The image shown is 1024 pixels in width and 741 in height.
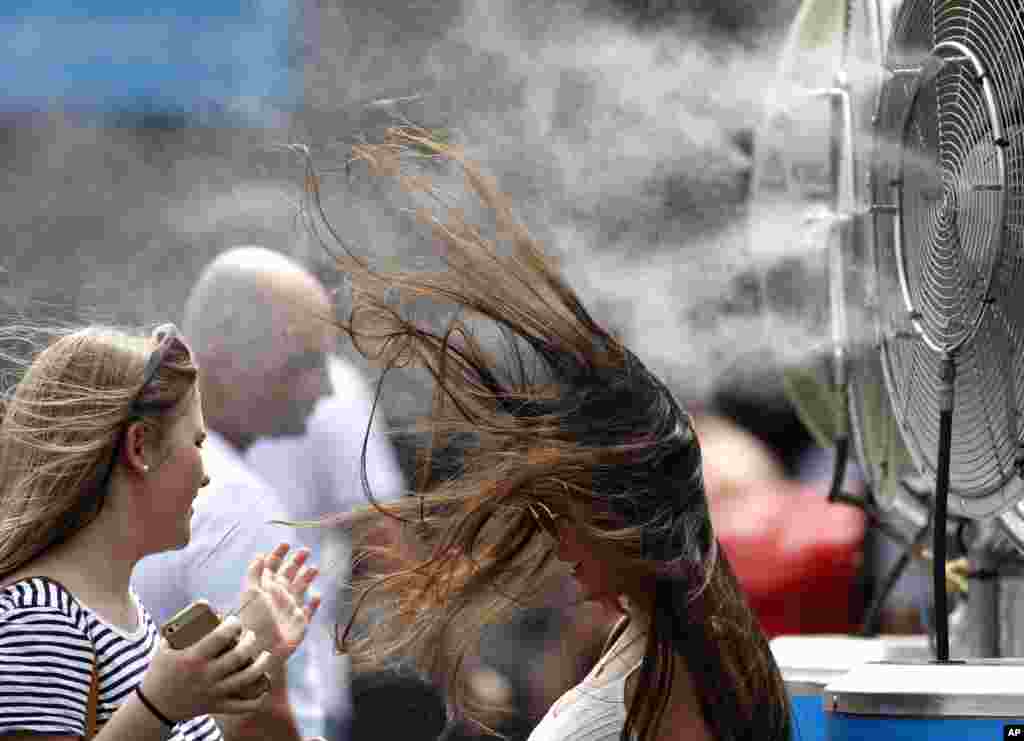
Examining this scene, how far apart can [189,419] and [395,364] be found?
0.30 metres

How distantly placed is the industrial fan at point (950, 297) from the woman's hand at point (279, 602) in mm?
744

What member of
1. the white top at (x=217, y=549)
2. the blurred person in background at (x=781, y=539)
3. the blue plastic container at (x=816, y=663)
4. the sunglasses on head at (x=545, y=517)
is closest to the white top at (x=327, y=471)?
the white top at (x=217, y=549)

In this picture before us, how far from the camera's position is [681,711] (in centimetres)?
235

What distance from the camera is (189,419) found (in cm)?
251

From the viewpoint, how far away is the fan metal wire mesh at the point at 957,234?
2459 mm

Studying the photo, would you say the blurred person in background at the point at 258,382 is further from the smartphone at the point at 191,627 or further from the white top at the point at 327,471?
the smartphone at the point at 191,627

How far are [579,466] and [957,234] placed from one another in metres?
0.69

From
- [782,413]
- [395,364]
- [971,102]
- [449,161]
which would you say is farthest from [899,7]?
[782,413]

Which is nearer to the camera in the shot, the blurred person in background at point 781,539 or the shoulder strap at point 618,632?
the shoulder strap at point 618,632

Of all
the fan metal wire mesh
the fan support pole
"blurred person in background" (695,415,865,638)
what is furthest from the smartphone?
"blurred person in background" (695,415,865,638)

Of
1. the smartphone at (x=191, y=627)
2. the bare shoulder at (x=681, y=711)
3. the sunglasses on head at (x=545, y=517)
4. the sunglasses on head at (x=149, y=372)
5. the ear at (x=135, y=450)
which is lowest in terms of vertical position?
the bare shoulder at (x=681, y=711)

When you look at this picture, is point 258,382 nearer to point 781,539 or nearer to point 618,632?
point 781,539

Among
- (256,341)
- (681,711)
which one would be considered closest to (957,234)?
(681,711)

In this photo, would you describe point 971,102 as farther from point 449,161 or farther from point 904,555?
point 904,555
